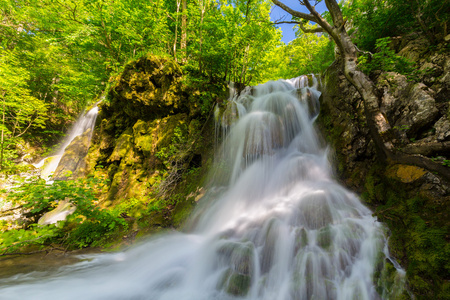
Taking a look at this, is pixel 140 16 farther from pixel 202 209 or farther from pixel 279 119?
pixel 202 209

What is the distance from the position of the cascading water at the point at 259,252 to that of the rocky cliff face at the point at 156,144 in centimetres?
123

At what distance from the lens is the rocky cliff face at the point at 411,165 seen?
1.94m

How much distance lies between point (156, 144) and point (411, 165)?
696 cm

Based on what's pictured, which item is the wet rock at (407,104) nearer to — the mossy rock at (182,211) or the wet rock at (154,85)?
the mossy rock at (182,211)

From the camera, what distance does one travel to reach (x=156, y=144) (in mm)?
6547

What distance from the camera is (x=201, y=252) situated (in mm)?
3270

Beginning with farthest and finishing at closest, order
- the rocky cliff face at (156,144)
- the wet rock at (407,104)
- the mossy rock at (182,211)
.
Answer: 1. the rocky cliff face at (156,144)
2. the mossy rock at (182,211)
3. the wet rock at (407,104)

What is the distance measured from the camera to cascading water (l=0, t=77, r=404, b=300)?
90.8 inches

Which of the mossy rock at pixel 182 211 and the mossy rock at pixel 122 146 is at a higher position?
the mossy rock at pixel 122 146

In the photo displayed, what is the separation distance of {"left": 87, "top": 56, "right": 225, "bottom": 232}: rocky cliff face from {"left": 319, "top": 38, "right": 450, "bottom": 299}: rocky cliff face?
413cm

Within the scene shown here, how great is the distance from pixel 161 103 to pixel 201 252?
573cm

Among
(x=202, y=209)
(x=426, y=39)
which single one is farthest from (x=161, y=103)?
(x=426, y=39)

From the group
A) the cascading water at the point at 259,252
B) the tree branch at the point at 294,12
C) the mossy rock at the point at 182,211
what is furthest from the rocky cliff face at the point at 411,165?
the mossy rock at the point at 182,211

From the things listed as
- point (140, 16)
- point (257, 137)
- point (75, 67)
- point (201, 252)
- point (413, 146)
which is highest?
point (75, 67)
